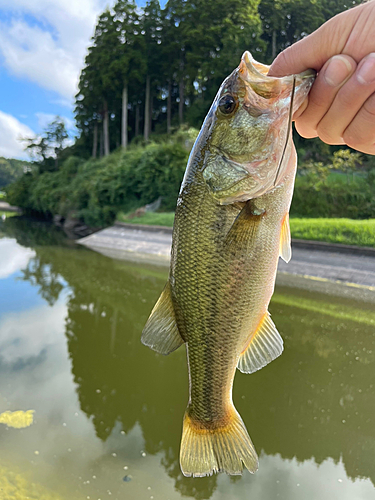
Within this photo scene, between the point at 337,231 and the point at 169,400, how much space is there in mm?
8761

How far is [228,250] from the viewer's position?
1403 millimetres

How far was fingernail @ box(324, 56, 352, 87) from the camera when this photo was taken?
1.26 m

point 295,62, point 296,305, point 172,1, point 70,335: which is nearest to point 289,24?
point 172,1

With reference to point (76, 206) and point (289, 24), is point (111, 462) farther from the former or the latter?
point (289, 24)

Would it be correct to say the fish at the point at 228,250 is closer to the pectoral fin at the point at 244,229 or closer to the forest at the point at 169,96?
the pectoral fin at the point at 244,229

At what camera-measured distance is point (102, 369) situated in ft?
16.3

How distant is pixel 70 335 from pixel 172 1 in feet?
96.9

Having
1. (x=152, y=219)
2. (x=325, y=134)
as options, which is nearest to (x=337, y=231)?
(x=152, y=219)

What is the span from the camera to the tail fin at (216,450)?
4.85 ft

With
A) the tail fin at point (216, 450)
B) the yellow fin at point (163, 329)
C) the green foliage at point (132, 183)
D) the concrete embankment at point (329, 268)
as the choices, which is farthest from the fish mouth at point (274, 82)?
the green foliage at point (132, 183)

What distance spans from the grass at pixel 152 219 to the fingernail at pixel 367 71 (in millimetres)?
Answer: 14528

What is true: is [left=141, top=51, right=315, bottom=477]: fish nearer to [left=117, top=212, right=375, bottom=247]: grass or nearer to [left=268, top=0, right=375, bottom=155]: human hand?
[left=268, top=0, right=375, bottom=155]: human hand

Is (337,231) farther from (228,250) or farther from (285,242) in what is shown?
(228,250)

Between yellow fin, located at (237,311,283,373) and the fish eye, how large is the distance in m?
0.88
